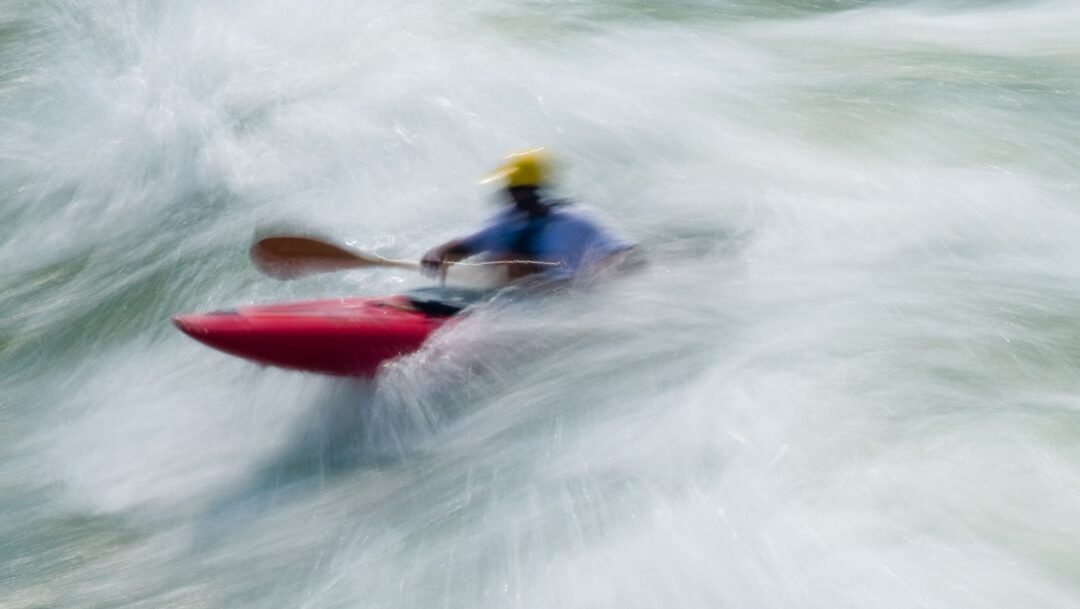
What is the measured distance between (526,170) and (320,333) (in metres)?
1.13

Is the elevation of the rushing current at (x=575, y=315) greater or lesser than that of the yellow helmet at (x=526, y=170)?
lesser

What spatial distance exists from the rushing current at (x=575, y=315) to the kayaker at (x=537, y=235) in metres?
0.17

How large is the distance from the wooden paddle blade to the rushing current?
0.42m

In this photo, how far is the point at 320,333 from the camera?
5.20 meters

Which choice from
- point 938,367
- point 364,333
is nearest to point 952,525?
point 938,367

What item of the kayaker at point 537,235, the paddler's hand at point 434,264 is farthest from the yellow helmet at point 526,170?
the paddler's hand at point 434,264

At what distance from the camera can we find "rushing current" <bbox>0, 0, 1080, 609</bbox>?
14.6 feet

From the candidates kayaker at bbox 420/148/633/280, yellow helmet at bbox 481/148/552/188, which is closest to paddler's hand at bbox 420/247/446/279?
kayaker at bbox 420/148/633/280

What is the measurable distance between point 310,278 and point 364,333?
1.46m

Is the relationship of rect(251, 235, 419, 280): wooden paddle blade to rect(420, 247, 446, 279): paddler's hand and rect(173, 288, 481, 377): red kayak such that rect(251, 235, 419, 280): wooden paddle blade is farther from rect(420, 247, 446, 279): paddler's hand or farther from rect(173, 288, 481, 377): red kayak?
rect(173, 288, 481, 377): red kayak

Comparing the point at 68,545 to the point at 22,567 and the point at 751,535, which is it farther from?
the point at 751,535

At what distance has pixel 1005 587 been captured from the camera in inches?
158

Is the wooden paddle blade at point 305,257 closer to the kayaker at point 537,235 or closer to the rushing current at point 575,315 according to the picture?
the kayaker at point 537,235

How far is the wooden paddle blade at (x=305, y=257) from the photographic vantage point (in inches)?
235
